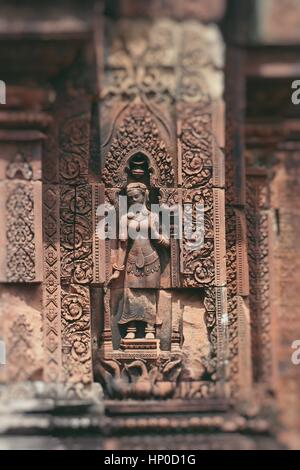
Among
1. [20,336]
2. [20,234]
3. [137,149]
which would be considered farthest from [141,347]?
[137,149]

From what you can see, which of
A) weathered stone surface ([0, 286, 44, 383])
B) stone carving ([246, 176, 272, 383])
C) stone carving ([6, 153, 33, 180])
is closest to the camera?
weathered stone surface ([0, 286, 44, 383])

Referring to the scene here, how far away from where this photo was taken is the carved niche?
10.5 m

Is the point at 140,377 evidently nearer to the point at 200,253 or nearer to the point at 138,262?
the point at 138,262

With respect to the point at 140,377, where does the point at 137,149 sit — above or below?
above

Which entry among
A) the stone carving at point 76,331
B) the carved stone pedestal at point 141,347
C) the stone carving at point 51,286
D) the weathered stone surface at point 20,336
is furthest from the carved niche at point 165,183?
the weathered stone surface at point 20,336

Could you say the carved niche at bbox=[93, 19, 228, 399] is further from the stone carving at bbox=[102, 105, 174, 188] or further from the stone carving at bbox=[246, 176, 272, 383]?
the stone carving at bbox=[246, 176, 272, 383]

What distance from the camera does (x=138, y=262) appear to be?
34.5 ft

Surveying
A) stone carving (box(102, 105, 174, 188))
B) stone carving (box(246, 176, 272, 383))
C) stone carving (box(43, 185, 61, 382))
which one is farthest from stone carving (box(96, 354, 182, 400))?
stone carving (box(102, 105, 174, 188))

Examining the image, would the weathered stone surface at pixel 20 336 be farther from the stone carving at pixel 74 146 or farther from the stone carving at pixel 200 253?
the stone carving at pixel 200 253

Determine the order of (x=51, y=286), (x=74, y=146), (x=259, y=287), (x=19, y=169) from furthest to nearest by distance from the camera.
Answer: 1. (x=259, y=287)
2. (x=74, y=146)
3. (x=51, y=286)
4. (x=19, y=169)

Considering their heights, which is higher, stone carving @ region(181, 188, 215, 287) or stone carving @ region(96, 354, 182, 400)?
stone carving @ region(181, 188, 215, 287)

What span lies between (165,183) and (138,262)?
668 mm
